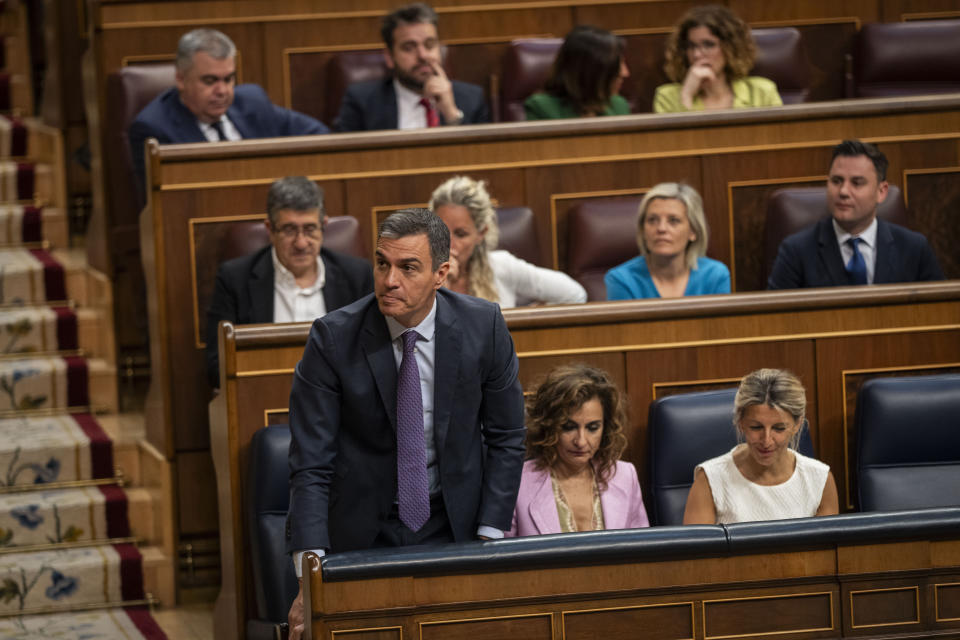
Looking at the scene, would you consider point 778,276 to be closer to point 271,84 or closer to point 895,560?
point 895,560

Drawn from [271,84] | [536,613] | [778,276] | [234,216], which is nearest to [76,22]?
[271,84]

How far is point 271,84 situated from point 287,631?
1433 millimetres

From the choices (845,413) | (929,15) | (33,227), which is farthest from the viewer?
(929,15)

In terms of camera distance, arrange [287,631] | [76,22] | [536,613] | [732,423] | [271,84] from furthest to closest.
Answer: [76,22] < [271,84] < [732,423] < [287,631] < [536,613]

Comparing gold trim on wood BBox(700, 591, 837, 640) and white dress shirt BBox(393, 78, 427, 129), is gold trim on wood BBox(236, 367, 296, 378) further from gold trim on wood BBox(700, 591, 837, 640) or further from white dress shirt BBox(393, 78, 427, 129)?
white dress shirt BBox(393, 78, 427, 129)

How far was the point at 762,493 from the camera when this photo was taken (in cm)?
159

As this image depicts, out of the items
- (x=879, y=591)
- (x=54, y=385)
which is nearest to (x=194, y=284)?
(x=54, y=385)

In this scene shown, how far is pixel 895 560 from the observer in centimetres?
127

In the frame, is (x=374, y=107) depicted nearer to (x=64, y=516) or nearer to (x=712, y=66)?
(x=712, y=66)

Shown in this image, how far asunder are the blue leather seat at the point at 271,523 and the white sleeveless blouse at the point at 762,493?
47 cm

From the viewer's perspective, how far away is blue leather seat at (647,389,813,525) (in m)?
1.68

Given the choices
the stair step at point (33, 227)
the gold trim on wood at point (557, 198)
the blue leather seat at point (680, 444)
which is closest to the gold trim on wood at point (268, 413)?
the blue leather seat at point (680, 444)

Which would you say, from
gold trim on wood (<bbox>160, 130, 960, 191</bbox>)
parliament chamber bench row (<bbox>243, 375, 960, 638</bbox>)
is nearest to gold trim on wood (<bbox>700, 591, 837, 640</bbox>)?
parliament chamber bench row (<bbox>243, 375, 960, 638</bbox>)

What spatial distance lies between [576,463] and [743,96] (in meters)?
1.13
